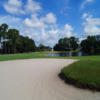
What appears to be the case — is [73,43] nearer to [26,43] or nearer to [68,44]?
[68,44]

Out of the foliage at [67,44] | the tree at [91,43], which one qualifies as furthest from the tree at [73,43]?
the tree at [91,43]

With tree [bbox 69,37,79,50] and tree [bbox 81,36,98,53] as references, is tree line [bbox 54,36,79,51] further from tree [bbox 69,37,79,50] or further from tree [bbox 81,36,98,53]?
tree [bbox 81,36,98,53]

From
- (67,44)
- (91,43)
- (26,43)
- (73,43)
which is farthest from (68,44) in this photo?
(26,43)

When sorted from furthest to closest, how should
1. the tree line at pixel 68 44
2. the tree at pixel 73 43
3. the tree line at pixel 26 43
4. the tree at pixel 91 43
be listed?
the tree at pixel 73 43 → the tree line at pixel 68 44 → the tree at pixel 91 43 → the tree line at pixel 26 43

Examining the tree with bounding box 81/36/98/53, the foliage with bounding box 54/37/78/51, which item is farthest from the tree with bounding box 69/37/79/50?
the tree with bounding box 81/36/98/53

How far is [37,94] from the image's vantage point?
9.78 feet

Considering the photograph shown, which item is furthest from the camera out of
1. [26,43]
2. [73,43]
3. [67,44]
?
[73,43]

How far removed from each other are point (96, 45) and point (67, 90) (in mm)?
61183

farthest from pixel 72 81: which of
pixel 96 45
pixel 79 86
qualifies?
pixel 96 45

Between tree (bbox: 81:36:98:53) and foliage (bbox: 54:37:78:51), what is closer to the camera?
tree (bbox: 81:36:98:53)

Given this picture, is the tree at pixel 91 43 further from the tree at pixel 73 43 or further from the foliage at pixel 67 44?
the foliage at pixel 67 44

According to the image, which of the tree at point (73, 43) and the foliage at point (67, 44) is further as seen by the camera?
the tree at point (73, 43)

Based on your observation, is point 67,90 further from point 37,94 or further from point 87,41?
point 87,41

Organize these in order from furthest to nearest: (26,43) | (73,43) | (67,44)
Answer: (73,43) → (67,44) → (26,43)
